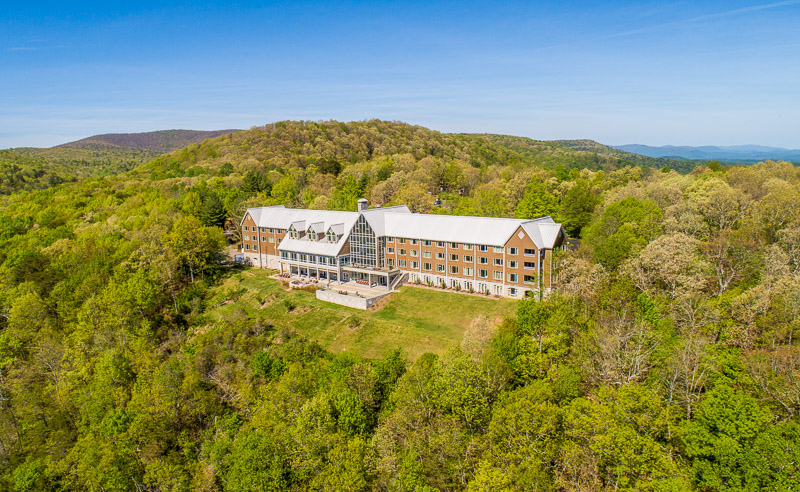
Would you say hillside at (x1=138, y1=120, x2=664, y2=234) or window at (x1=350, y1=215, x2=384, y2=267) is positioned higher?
hillside at (x1=138, y1=120, x2=664, y2=234)

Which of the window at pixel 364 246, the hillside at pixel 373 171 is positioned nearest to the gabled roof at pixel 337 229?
the window at pixel 364 246

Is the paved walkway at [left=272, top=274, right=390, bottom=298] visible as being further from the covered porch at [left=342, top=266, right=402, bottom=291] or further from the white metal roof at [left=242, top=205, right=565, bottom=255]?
the white metal roof at [left=242, top=205, right=565, bottom=255]

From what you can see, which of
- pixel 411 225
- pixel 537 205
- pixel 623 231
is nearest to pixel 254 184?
pixel 411 225

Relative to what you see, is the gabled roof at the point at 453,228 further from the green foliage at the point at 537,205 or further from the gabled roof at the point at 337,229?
the green foliage at the point at 537,205

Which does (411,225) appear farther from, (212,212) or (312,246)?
(212,212)

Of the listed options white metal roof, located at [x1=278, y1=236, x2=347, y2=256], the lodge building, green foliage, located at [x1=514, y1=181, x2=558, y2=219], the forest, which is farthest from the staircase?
green foliage, located at [x1=514, y1=181, x2=558, y2=219]
